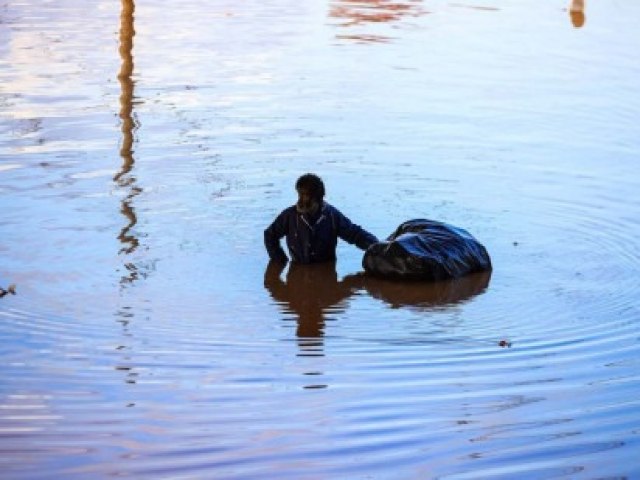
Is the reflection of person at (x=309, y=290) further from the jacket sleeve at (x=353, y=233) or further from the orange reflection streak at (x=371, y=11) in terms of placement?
the orange reflection streak at (x=371, y=11)

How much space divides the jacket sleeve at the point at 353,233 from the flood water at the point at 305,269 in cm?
26

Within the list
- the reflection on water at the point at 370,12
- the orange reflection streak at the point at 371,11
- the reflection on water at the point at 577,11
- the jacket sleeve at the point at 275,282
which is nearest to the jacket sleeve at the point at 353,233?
the jacket sleeve at the point at 275,282

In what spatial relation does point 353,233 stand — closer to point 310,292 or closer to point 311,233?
point 311,233

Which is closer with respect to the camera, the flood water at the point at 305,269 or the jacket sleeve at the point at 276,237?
the flood water at the point at 305,269

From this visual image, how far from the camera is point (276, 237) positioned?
11.6m

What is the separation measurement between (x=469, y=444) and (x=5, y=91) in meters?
11.6

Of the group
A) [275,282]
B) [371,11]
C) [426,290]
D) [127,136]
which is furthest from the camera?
[371,11]

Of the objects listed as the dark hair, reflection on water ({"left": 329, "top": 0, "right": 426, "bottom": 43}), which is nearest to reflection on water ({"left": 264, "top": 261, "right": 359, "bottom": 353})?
the dark hair

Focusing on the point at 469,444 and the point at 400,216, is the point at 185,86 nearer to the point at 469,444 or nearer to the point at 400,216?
the point at 400,216

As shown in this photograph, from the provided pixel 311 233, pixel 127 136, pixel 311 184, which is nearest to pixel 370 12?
pixel 127 136

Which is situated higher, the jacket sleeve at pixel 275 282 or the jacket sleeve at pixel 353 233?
the jacket sleeve at pixel 353 233

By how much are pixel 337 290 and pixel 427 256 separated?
722 millimetres

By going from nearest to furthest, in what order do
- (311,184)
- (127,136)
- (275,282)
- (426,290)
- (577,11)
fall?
(311,184) → (426,290) → (275,282) → (127,136) → (577,11)

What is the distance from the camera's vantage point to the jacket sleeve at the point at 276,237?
11.4m
